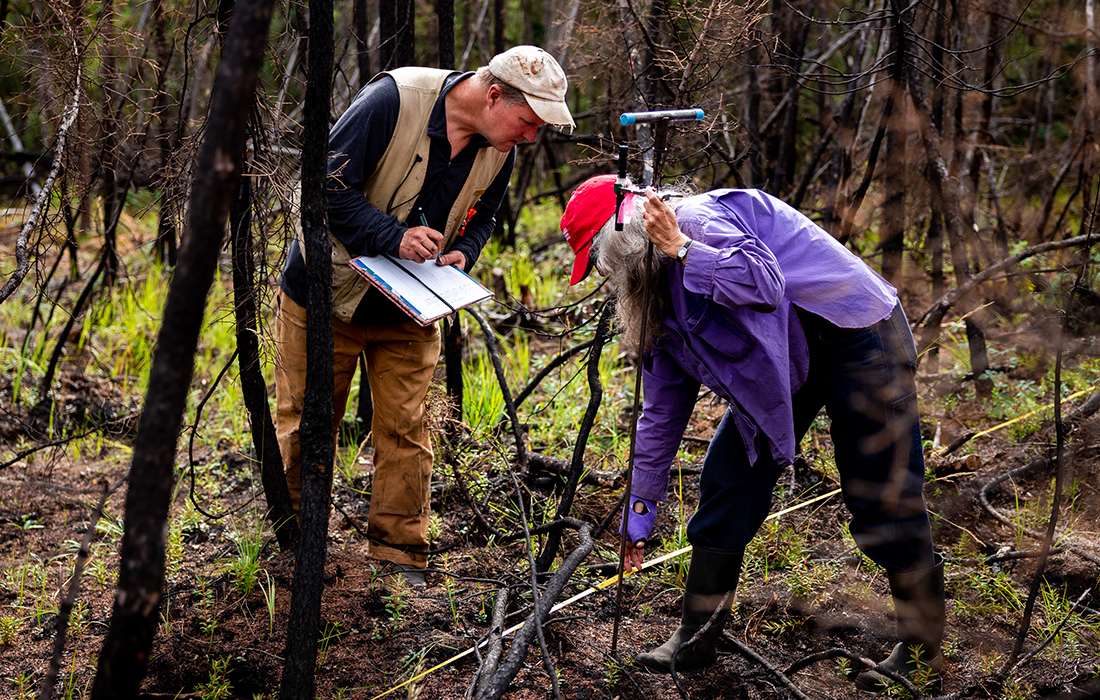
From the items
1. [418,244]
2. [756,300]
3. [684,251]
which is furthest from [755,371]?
[418,244]

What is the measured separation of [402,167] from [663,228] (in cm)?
107

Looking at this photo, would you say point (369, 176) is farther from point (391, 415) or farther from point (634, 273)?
point (634, 273)

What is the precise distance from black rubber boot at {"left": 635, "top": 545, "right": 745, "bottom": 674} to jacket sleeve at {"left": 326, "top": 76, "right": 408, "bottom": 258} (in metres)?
1.41

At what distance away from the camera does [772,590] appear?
3.07m

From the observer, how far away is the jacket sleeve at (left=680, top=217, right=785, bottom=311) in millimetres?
2041

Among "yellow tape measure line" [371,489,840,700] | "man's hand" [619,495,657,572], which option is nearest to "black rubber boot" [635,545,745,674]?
"man's hand" [619,495,657,572]

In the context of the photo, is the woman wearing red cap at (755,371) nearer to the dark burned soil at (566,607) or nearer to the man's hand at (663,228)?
the man's hand at (663,228)

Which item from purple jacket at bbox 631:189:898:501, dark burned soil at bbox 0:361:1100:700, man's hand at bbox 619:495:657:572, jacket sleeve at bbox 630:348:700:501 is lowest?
dark burned soil at bbox 0:361:1100:700

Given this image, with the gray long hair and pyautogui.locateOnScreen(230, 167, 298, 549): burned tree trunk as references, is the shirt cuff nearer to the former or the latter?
the gray long hair

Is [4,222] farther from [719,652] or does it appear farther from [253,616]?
[719,652]

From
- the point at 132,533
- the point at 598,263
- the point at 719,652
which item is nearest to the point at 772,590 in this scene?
the point at 719,652

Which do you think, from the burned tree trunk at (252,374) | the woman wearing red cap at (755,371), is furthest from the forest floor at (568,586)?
the woman wearing red cap at (755,371)

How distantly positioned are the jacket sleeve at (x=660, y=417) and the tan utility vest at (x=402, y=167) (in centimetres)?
96

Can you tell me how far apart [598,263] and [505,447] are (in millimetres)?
1890
